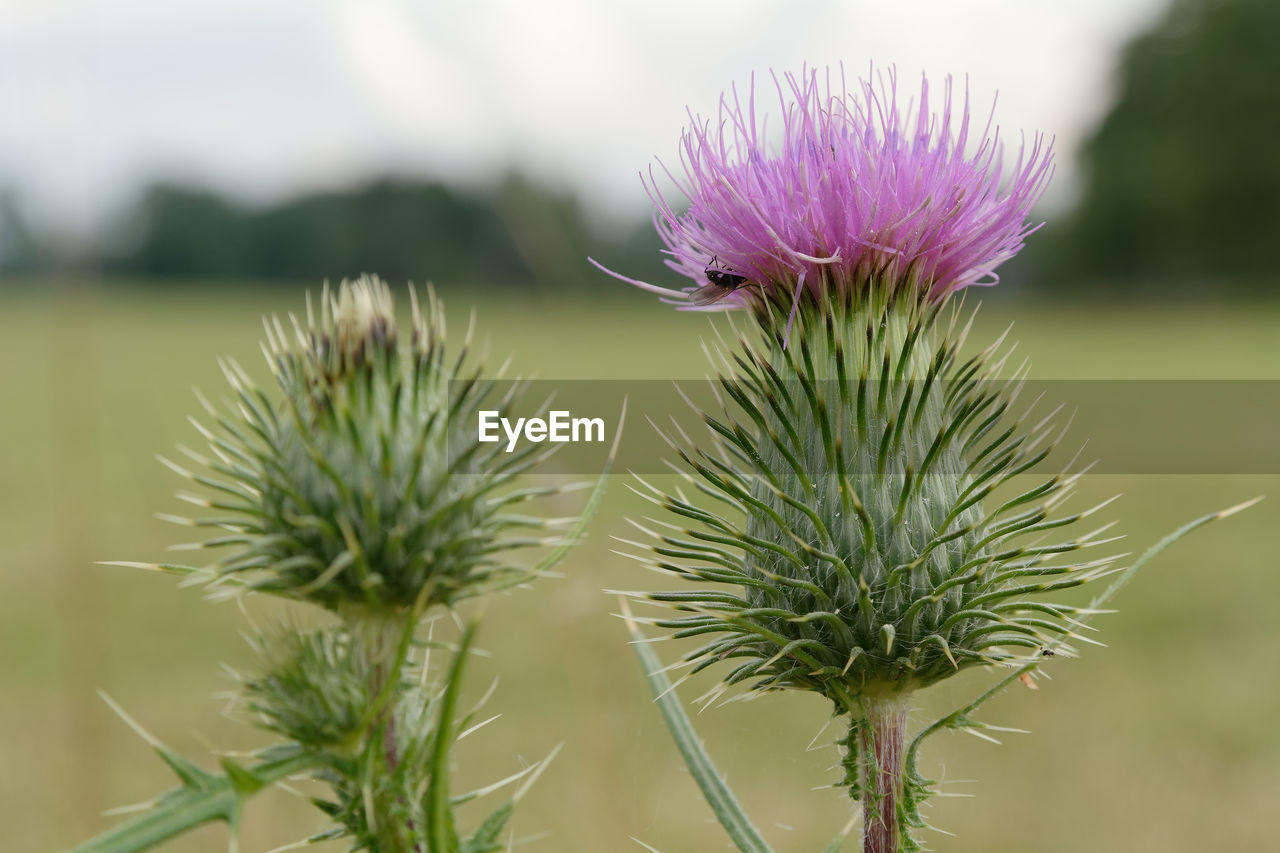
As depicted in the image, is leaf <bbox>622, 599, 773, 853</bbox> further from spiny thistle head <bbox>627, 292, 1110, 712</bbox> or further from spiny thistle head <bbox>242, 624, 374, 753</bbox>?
spiny thistle head <bbox>242, 624, 374, 753</bbox>

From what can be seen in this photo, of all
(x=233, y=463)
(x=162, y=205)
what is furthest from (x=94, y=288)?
(x=162, y=205)

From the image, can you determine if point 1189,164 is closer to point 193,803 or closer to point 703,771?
point 703,771

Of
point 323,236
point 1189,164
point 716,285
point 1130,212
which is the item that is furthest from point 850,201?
point 1130,212

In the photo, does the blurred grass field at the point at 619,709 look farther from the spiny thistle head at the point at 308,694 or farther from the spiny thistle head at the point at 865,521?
the spiny thistle head at the point at 865,521

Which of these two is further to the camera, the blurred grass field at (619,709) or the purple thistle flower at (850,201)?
the blurred grass field at (619,709)

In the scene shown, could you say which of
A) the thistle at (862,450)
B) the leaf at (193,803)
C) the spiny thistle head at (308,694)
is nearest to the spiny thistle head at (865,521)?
the thistle at (862,450)

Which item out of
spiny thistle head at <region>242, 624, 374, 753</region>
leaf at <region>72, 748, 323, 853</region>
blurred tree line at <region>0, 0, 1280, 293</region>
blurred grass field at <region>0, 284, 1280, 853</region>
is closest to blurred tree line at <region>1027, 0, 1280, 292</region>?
blurred tree line at <region>0, 0, 1280, 293</region>

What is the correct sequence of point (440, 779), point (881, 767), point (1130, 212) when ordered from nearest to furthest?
point (440, 779) < point (881, 767) < point (1130, 212)
